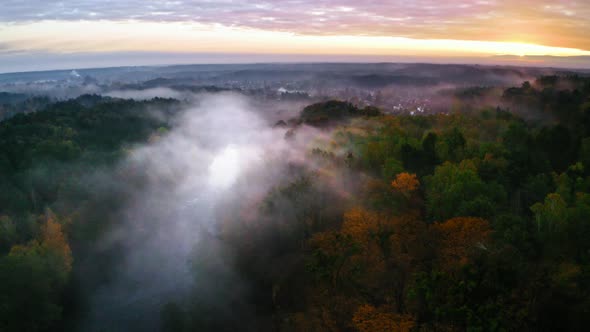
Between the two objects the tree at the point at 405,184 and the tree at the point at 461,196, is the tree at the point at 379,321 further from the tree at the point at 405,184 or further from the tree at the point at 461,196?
the tree at the point at 405,184

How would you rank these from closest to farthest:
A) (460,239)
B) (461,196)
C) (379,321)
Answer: (379,321) < (460,239) < (461,196)

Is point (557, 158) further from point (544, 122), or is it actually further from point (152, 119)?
point (152, 119)

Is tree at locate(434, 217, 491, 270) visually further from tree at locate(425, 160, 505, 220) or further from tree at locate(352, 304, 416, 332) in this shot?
tree at locate(352, 304, 416, 332)

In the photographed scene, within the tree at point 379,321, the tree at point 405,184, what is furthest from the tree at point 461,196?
the tree at point 379,321

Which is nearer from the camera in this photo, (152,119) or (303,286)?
(303,286)

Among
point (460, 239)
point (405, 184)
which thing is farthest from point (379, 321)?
point (405, 184)

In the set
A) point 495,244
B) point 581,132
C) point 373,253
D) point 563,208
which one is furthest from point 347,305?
point 581,132

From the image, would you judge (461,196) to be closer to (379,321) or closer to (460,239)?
(460,239)

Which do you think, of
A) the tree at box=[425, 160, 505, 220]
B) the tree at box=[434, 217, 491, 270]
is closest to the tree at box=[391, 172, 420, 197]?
the tree at box=[425, 160, 505, 220]

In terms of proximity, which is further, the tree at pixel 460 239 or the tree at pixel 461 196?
the tree at pixel 461 196

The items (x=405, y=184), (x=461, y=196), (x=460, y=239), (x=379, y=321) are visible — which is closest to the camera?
(x=379, y=321)

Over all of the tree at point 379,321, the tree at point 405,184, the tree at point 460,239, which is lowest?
the tree at point 379,321
